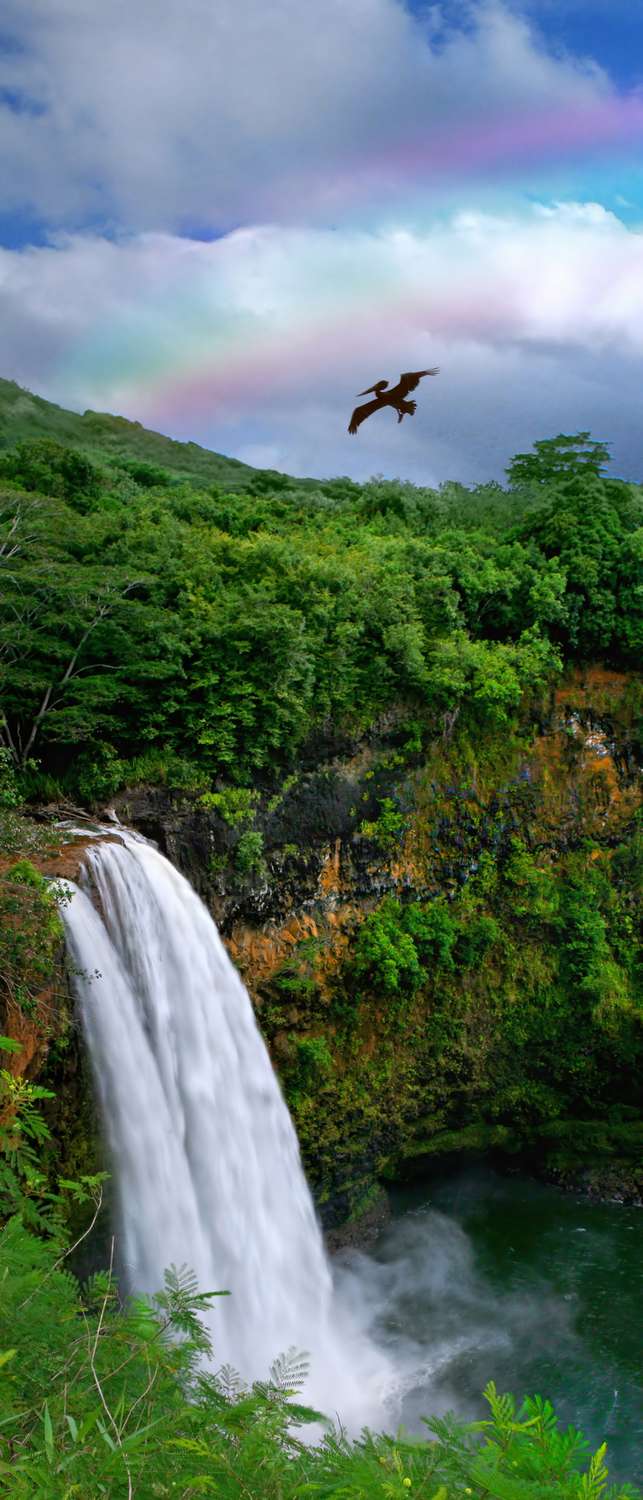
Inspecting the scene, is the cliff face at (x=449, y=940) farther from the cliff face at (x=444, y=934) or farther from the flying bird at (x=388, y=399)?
the flying bird at (x=388, y=399)

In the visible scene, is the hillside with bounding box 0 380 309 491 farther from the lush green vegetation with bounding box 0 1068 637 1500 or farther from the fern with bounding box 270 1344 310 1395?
the lush green vegetation with bounding box 0 1068 637 1500

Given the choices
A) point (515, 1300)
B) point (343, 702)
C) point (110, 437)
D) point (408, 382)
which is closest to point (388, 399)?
point (408, 382)

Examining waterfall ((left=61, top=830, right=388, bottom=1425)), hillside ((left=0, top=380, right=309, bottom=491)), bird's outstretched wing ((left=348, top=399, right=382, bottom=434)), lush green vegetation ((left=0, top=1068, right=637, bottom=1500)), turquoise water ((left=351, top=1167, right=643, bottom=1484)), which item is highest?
hillside ((left=0, top=380, right=309, bottom=491))

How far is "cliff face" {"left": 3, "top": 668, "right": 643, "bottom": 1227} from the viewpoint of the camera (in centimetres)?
1329

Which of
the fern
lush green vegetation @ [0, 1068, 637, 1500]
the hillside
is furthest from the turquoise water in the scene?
the hillside

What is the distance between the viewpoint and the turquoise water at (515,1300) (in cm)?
1104

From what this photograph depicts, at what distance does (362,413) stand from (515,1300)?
37.5 ft

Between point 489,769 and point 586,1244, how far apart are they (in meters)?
7.06

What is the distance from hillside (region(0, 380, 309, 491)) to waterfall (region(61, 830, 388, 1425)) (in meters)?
16.5

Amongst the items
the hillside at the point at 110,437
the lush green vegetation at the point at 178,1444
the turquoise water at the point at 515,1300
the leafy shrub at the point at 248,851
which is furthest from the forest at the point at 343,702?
the hillside at the point at 110,437

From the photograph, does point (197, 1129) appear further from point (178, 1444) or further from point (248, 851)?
point (178, 1444)

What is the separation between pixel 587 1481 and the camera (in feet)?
9.66

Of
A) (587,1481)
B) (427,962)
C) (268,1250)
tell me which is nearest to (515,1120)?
(427,962)

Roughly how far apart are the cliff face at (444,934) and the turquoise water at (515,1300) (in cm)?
65
